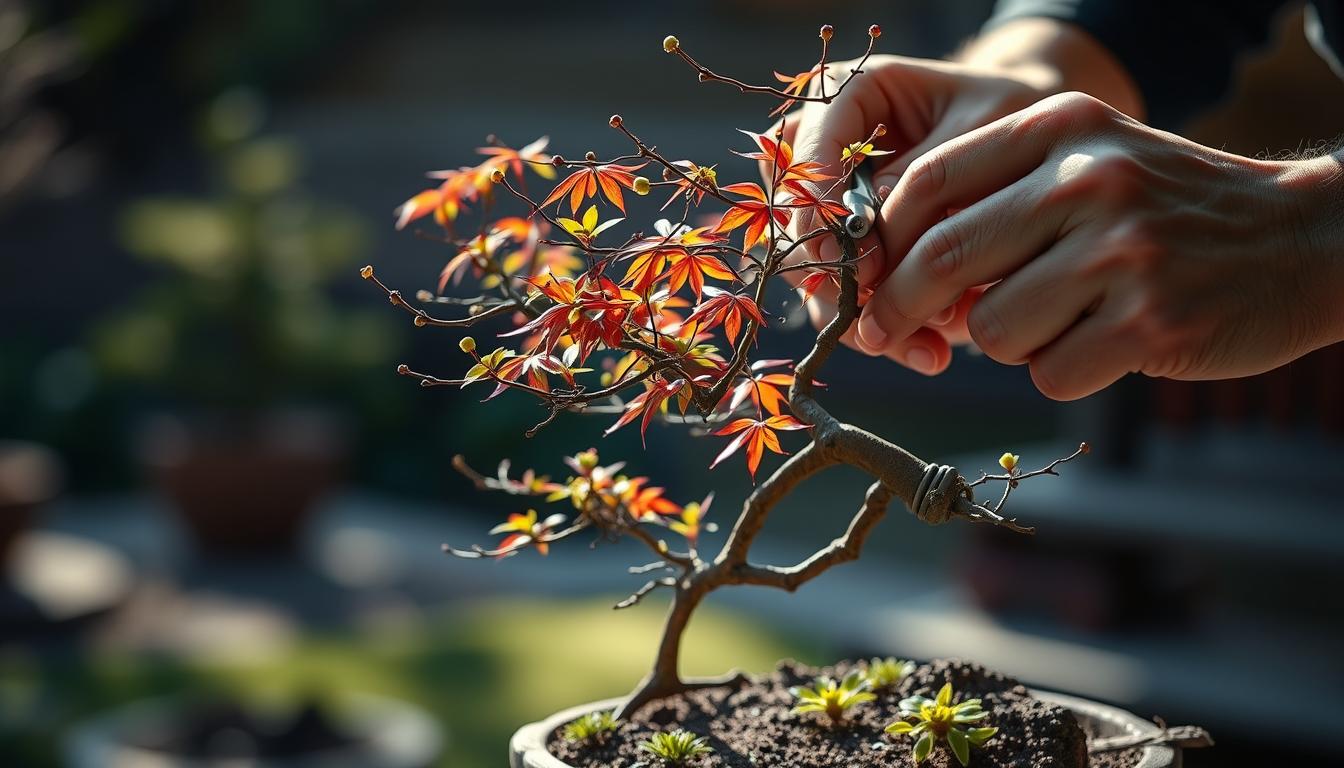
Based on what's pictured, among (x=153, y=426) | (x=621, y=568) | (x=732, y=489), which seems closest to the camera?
(x=621, y=568)

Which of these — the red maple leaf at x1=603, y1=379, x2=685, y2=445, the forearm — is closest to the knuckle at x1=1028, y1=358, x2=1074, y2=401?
the red maple leaf at x1=603, y1=379, x2=685, y2=445

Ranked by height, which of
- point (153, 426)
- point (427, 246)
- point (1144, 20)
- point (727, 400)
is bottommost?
point (727, 400)

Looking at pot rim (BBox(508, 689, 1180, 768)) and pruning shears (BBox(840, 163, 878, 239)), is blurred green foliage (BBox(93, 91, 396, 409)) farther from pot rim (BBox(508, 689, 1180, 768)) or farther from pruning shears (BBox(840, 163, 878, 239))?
pruning shears (BBox(840, 163, 878, 239))

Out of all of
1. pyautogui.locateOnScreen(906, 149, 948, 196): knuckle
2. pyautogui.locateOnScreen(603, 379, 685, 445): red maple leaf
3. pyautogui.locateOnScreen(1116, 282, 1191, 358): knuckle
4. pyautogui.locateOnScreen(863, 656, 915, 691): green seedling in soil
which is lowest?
pyautogui.locateOnScreen(863, 656, 915, 691): green seedling in soil

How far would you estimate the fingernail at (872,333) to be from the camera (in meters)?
0.89

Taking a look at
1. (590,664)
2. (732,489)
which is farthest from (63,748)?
(732,489)

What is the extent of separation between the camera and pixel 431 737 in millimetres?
2658

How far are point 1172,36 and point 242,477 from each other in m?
4.19

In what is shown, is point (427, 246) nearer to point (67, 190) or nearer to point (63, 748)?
point (67, 190)

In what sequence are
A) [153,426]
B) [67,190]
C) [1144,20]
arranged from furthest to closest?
[67,190] → [153,426] → [1144,20]

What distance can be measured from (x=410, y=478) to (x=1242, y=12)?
4.92 metres

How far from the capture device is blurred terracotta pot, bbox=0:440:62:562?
14.0 feet

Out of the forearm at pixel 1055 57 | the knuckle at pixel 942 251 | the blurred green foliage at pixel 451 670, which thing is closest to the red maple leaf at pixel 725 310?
the knuckle at pixel 942 251

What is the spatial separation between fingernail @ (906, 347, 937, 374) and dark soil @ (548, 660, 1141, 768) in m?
0.21
